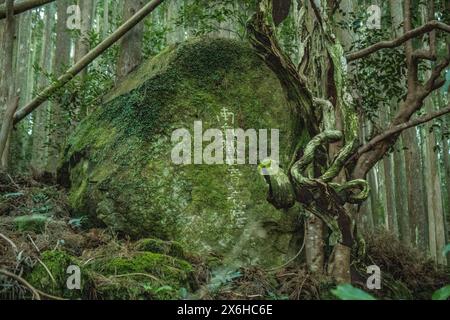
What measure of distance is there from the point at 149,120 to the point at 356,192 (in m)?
2.34

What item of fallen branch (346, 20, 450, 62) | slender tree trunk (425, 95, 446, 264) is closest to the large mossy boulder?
fallen branch (346, 20, 450, 62)

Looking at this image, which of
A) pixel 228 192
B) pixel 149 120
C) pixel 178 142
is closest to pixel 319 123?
pixel 228 192

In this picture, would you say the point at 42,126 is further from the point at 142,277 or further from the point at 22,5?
the point at 142,277

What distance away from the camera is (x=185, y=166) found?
15.0 ft

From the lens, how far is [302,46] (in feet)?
14.5

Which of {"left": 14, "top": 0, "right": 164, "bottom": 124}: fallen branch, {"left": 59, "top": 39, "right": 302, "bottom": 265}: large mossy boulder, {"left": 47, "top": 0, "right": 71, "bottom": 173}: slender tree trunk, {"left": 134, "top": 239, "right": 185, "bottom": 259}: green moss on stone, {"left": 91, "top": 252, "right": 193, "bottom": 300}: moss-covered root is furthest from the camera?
A: {"left": 47, "top": 0, "right": 71, "bottom": 173}: slender tree trunk

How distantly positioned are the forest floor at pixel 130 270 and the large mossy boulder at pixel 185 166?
28 cm

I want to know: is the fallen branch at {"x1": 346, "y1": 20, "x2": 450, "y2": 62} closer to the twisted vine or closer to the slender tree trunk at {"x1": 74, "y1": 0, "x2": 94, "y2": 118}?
the twisted vine

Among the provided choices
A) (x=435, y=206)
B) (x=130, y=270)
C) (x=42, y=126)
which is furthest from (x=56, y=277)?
(x=42, y=126)

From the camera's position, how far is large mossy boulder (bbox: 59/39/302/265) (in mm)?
4309

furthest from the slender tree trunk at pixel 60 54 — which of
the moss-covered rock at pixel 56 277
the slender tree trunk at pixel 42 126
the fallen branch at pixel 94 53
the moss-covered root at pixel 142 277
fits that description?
the moss-covered rock at pixel 56 277

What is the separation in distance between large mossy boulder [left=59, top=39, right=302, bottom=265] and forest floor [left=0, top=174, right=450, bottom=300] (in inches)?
11.0

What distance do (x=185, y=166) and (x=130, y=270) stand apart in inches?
57.3

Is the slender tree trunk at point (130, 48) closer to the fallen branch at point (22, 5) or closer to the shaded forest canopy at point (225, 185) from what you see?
the shaded forest canopy at point (225, 185)
